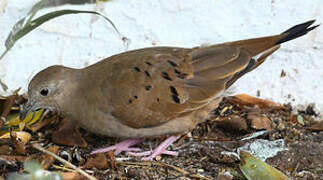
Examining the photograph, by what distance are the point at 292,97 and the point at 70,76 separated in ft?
6.63

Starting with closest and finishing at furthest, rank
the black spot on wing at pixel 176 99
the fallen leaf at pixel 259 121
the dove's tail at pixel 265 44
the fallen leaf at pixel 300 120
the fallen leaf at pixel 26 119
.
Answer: the black spot on wing at pixel 176 99 → the dove's tail at pixel 265 44 → the fallen leaf at pixel 26 119 → the fallen leaf at pixel 259 121 → the fallen leaf at pixel 300 120

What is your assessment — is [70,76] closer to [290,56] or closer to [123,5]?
[123,5]

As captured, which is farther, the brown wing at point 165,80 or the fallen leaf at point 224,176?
the brown wing at point 165,80

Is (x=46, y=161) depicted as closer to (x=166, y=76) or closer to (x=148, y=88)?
(x=148, y=88)

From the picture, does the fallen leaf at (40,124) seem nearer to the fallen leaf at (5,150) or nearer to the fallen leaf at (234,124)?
the fallen leaf at (5,150)

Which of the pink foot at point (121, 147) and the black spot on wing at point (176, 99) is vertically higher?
the black spot on wing at point (176, 99)

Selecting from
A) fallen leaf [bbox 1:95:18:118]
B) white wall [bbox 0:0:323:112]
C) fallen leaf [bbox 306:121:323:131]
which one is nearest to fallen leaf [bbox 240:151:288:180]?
fallen leaf [bbox 306:121:323:131]

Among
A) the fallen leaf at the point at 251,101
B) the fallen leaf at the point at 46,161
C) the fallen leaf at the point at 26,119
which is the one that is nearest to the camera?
the fallen leaf at the point at 46,161

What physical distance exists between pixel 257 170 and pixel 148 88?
94 cm

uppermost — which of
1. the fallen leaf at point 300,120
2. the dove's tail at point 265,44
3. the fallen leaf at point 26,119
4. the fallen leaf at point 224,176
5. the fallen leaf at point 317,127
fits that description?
the dove's tail at point 265,44

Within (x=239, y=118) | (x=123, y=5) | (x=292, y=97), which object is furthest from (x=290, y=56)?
(x=123, y=5)

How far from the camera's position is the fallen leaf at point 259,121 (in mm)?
4117

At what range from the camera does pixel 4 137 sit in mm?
3842

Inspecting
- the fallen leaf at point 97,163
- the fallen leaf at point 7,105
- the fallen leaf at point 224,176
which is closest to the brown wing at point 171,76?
the fallen leaf at point 97,163
